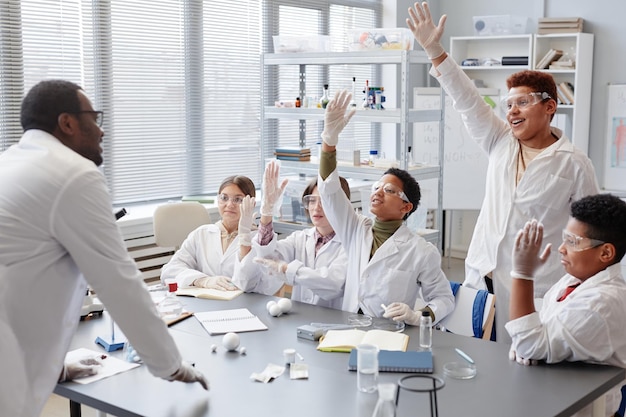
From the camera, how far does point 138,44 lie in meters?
4.89

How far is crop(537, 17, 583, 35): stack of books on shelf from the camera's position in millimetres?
5836

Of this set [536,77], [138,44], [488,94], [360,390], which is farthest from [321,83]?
[360,390]

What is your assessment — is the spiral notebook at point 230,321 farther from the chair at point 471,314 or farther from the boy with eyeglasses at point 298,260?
the chair at point 471,314

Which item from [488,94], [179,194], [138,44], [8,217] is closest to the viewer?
[8,217]

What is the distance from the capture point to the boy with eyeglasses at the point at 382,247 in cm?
297

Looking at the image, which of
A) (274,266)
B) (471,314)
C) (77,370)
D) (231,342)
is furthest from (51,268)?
(471,314)

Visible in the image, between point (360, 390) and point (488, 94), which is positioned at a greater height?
point (488, 94)

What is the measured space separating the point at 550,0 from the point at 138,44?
3411 mm

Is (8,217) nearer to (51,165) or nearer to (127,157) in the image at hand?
(51,165)

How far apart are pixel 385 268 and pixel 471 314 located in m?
0.38

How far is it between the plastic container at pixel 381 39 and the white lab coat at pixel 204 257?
1691 millimetres

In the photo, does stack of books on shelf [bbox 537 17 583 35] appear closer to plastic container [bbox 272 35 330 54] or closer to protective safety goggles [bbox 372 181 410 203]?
plastic container [bbox 272 35 330 54]

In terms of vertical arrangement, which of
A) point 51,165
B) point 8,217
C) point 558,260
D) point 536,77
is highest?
point 536,77

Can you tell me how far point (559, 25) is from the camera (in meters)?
5.92
